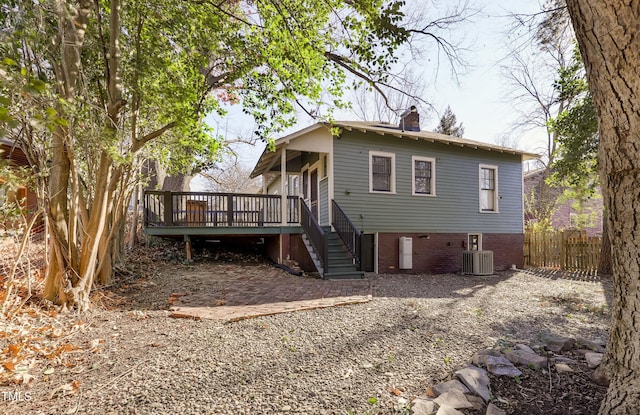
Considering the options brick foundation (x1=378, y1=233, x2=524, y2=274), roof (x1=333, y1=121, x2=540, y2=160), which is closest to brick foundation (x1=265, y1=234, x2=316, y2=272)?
brick foundation (x1=378, y1=233, x2=524, y2=274)

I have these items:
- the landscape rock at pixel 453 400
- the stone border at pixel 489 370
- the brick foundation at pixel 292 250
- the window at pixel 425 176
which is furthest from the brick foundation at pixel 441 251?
the landscape rock at pixel 453 400

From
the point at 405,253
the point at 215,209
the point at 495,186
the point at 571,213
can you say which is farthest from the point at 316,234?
the point at 571,213

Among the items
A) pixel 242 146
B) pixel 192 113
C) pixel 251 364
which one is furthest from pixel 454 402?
pixel 242 146

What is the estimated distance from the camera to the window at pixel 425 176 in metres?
10.5

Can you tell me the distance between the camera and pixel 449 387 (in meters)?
2.54

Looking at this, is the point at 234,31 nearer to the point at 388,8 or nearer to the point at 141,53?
the point at 141,53

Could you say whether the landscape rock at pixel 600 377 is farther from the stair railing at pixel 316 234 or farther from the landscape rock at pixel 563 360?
the stair railing at pixel 316 234

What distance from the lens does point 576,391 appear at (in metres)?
2.49

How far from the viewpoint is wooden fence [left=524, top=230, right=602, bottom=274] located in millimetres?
10734

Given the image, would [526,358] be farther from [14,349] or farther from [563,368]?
[14,349]

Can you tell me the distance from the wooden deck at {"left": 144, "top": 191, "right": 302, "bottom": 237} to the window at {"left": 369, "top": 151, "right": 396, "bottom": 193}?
250 centimetres

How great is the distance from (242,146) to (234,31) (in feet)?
36.1

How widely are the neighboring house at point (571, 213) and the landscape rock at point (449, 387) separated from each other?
17.1m

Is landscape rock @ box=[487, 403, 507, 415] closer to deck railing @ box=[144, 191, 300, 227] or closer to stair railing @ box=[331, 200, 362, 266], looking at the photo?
stair railing @ box=[331, 200, 362, 266]
